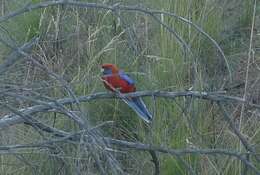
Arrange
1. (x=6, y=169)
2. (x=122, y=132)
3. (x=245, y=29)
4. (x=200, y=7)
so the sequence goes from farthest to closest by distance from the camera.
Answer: (x=245, y=29) < (x=200, y=7) < (x=122, y=132) < (x=6, y=169)

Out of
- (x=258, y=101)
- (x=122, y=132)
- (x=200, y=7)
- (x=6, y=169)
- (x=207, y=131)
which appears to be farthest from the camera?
(x=200, y=7)

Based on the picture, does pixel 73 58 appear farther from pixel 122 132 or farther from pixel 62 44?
pixel 122 132

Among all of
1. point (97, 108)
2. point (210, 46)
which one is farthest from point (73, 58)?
point (210, 46)

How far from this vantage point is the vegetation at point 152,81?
3.21 m

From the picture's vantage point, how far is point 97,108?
400 cm

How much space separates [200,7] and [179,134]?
1.42 m

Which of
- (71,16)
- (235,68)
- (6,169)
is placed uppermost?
(71,16)

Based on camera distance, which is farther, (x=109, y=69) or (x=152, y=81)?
(x=152, y=81)

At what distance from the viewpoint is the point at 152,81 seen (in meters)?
3.98

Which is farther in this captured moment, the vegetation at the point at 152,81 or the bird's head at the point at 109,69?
the bird's head at the point at 109,69

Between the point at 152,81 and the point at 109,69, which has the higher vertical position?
the point at 109,69

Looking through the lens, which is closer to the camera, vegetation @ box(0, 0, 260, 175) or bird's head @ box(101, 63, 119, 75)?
vegetation @ box(0, 0, 260, 175)

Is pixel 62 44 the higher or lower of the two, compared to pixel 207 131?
higher

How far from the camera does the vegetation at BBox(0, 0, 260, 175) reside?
3205mm
